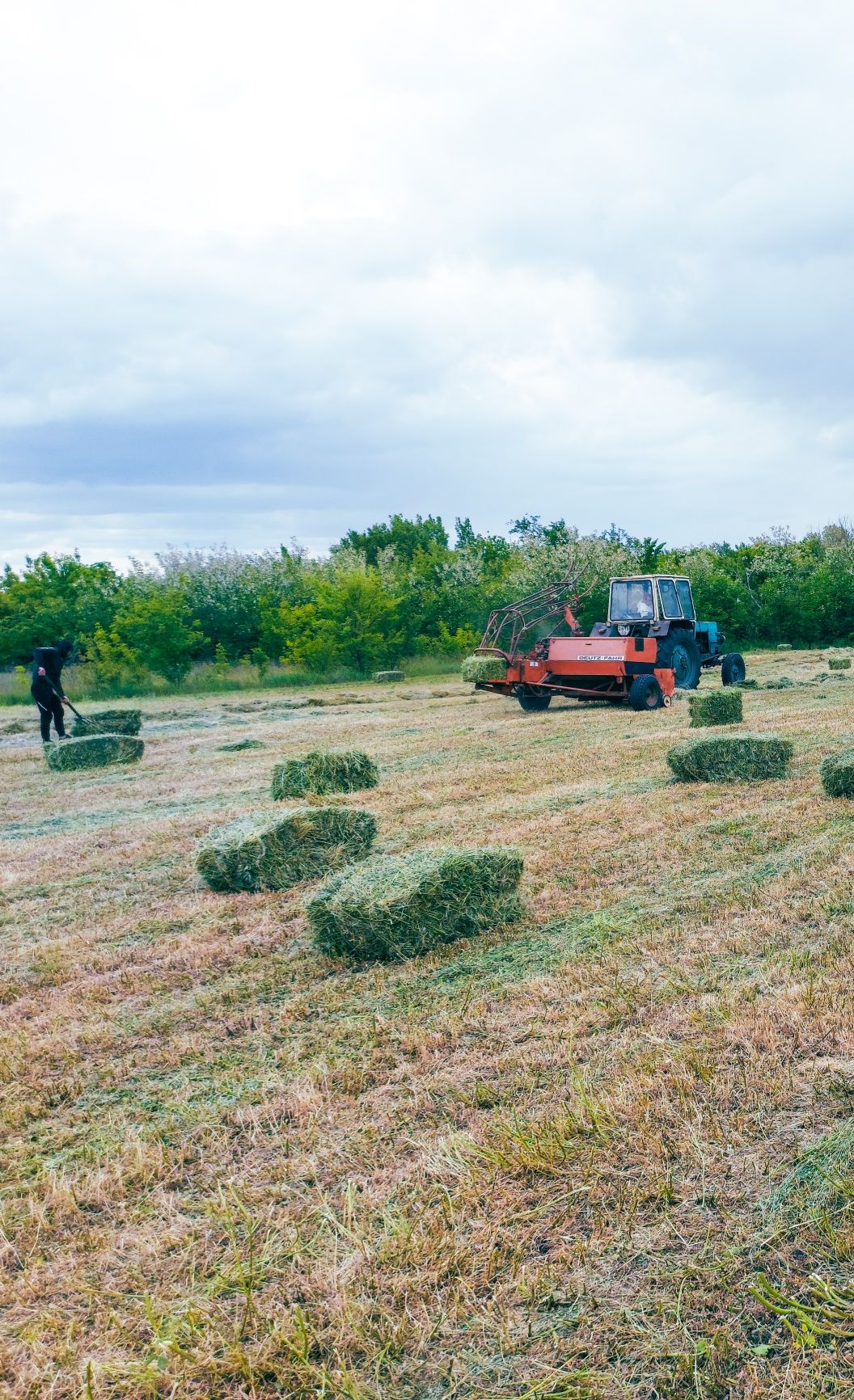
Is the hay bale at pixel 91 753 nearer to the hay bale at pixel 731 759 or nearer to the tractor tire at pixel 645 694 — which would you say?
the tractor tire at pixel 645 694

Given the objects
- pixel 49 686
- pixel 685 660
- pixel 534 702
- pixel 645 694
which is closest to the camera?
pixel 645 694

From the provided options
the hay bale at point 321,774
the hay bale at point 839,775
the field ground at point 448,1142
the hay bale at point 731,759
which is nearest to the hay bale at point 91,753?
the hay bale at point 321,774

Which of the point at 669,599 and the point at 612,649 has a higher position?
the point at 669,599

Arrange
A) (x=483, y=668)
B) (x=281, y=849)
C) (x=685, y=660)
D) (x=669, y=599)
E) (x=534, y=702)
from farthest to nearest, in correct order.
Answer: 1. (x=483, y=668)
2. (x=685, y=660)
3. (x=534, y=702)
4. (x=669, y=599)
5. (x=281, y=849)

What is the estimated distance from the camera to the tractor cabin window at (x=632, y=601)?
57.2ft

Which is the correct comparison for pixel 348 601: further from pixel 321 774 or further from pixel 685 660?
pixel 321 774

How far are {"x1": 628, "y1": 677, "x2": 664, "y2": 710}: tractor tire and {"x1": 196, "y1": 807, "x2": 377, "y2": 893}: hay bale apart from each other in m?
9.43

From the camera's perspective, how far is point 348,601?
31.2 metres

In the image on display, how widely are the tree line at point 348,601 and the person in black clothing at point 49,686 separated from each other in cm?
1281

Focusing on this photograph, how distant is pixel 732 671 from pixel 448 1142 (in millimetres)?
17447

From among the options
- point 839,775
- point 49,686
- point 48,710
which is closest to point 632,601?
point 839,775

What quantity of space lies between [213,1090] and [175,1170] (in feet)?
1.82

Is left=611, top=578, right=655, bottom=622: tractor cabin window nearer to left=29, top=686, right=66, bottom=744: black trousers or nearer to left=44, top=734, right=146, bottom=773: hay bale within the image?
left=44, top=734, right=146, bottom=773: hay bale

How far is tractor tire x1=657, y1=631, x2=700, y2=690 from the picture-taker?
59.1 ft
